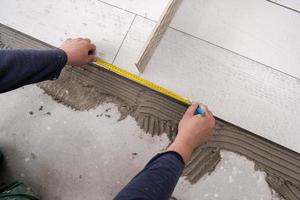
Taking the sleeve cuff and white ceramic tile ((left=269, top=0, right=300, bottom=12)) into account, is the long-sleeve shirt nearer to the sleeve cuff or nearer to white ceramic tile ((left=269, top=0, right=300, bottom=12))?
the sleeve cuff

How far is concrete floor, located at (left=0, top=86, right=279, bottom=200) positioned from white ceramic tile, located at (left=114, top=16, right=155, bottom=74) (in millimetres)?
192

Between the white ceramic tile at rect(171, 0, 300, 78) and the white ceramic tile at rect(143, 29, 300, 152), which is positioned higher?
the white ceramic tile at rect(171, 0, 300, 78)

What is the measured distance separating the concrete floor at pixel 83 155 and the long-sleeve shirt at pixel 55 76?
0.76ft

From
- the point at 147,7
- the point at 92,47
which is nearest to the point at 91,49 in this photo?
the point at 92,47

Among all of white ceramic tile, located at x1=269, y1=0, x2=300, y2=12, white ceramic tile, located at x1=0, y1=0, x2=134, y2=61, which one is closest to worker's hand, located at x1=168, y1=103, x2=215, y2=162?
white ceramic tile, located at x1=0, y1=0, x2=134, y2=61

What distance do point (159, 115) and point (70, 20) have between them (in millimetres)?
587

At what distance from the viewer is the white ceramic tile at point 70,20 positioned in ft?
4.40

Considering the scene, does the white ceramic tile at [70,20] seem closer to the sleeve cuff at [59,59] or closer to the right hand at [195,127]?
the sleeve cuff at [59,59]

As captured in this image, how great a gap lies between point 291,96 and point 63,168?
0.96 m

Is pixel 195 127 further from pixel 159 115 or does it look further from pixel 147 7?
pixel 147 7

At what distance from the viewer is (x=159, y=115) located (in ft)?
4.13

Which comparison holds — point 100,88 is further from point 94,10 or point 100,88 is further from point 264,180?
point 264,180

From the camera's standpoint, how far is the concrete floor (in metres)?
1.19

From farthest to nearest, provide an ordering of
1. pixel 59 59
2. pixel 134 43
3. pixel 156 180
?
pixel 134 43, pixel 59 59, pixel 156 180
